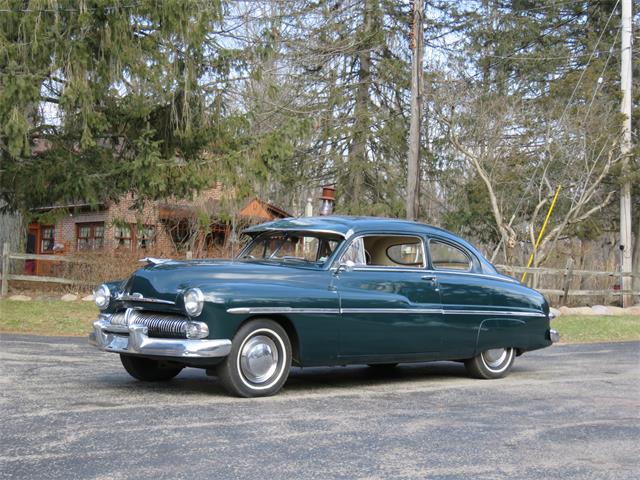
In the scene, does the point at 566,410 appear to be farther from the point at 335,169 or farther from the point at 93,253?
the point at 335,169

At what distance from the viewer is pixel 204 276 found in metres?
7.51

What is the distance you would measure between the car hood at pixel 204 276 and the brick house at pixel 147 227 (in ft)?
38.4

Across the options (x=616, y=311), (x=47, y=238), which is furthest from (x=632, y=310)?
(x=47, y=238)

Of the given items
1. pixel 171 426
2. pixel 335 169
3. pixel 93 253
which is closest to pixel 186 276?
pixel 171 426

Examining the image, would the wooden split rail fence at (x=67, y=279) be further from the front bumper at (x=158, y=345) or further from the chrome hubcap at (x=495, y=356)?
the front bumper at (x=158, y=345)

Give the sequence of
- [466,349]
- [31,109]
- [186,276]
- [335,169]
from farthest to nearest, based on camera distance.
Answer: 1. [335,169]
2. [31,109]
3. [466,349]
4. [186,276]

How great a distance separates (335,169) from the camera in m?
31.7

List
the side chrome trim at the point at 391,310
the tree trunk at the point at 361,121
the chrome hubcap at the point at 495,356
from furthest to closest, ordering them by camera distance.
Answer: the tree trunk at the point at 361,121
the chrome hubcap at the point at 495,356
the side chrome trim at the point at 391,310

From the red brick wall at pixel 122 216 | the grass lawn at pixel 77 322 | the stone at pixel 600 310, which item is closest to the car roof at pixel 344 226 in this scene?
the grass lawn at pixel 77 322

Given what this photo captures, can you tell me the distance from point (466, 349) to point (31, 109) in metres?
12.3

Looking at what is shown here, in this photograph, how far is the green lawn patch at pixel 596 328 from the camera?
1667cm

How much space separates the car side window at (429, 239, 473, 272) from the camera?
31.0 ft

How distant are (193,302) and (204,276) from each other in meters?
0.34

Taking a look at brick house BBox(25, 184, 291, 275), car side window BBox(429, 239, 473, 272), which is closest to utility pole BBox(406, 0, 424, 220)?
brick house BBox(25, 184, 291, 275)
